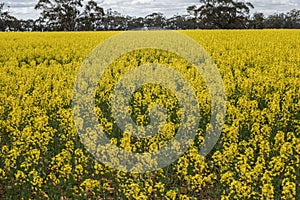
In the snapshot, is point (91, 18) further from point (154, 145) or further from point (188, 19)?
point (154, 145)

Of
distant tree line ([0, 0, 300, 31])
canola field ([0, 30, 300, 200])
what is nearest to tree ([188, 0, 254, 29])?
distant tree line ([0, 0, 300, 31])

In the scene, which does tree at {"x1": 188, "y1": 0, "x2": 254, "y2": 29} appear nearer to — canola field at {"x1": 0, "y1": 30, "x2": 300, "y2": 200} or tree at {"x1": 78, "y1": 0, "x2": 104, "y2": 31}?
tree at {"x1": 78, "y1": 0, "x2": 104, "y2": 31}

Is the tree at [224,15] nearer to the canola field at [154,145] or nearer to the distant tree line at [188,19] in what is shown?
the distant tree line at [188,19]

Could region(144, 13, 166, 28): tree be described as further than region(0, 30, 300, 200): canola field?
Yes

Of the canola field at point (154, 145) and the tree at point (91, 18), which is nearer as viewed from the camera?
the canola field at point (154, 145)

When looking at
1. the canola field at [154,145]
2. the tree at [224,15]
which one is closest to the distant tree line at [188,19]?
the tree at [224,15]

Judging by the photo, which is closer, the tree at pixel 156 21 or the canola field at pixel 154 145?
the canola field at pixel 154 145

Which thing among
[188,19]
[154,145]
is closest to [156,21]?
[188,19]

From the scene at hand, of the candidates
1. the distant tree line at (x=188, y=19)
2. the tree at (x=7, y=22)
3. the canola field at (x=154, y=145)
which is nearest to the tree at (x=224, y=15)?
the distant tree line at (x=188, y=19)

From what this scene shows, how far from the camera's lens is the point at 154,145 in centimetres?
614

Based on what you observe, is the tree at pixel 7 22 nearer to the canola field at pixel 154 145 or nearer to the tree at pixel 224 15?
the tree at pixel 224 15

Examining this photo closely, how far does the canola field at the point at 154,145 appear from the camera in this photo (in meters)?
5.56

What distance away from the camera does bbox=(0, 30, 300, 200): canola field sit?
18.2ft

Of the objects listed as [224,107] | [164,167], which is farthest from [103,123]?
[224,107]
